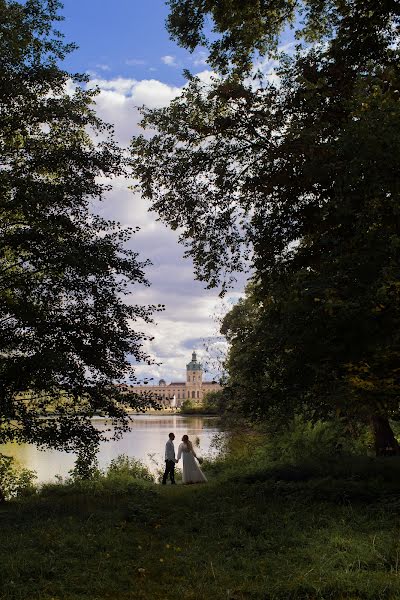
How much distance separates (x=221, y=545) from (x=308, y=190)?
29.2ft

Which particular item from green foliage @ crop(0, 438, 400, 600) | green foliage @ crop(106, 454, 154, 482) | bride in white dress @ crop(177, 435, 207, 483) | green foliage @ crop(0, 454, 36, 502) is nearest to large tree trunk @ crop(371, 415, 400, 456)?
green foliage @ crop(0, 438, 400, 600)

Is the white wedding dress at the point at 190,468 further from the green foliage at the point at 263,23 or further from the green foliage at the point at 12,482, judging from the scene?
the green foliage at the point at 263,23

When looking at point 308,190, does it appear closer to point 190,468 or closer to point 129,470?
point 190,468

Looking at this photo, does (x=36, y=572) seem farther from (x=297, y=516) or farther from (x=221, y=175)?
(x=221, y=175)

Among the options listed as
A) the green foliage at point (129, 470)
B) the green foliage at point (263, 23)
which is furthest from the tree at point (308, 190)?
the green foliage at point (129, 470)

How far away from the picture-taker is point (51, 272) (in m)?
12.9

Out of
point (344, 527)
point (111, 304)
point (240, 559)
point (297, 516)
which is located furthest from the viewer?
point (111, 304)

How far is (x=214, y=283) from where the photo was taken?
50.3 feet

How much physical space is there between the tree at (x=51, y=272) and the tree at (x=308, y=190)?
2.65 meters

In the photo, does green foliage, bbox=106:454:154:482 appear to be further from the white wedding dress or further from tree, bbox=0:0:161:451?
tree, bbox=0:0:161:451

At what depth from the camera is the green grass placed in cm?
565

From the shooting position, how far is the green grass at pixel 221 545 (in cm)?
565

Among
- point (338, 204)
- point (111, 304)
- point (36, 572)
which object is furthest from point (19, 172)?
point (36, 572)

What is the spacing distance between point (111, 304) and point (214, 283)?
145 inches
